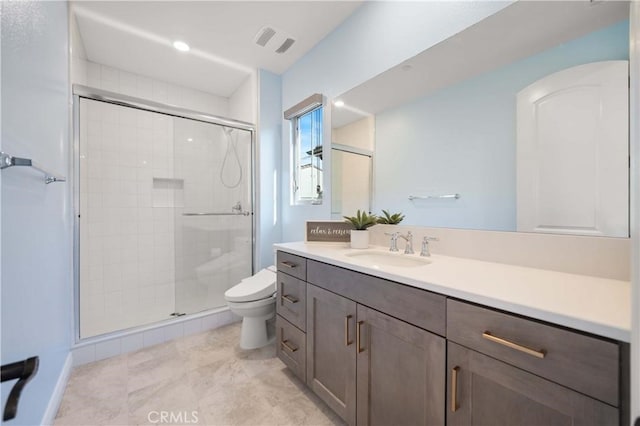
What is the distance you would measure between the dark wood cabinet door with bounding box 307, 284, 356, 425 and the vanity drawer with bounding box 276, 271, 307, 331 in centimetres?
6

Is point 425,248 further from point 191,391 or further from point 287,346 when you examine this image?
point 191,391

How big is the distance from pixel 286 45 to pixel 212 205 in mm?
1677

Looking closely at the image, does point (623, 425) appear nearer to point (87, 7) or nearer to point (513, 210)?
point (513, 210)

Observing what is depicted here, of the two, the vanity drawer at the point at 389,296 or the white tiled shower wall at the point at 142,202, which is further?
the white tiled shower wall at the point at 142,202

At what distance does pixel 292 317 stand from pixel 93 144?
8.35ft

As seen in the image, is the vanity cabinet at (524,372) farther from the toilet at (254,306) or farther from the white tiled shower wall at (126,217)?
the white tiled shower wall at (126,217)

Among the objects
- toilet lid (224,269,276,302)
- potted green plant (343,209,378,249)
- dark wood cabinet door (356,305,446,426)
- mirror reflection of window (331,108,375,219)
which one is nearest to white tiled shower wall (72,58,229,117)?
mirror reflection of window (331,108,375,219)

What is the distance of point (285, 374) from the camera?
1648 millimetres

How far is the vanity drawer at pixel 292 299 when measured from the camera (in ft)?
4.69

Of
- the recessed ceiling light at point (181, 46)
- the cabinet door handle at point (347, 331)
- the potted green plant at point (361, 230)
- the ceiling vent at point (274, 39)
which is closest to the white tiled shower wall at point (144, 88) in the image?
the recessed ceiling light at point (181, 46)

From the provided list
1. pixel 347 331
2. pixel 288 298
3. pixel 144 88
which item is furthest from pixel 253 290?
pixel 144 88

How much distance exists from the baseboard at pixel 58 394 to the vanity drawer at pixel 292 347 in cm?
112

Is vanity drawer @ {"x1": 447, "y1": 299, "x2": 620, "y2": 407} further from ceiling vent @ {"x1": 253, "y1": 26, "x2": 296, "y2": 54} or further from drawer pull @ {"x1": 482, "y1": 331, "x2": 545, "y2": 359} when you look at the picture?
ceiling vent @ {"x1": 253, "y1": 26, "x2": 296, "y2": 54}

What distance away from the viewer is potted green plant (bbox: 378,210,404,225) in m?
1.60
